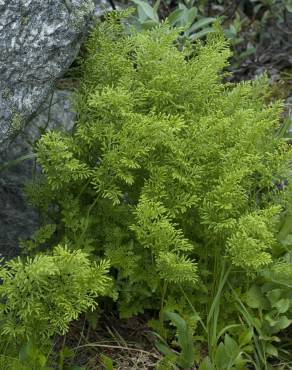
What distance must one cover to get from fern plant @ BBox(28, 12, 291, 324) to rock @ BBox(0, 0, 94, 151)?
137mm

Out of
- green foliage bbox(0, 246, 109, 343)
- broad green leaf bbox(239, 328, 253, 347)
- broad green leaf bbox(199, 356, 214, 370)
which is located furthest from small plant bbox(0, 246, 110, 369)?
broad green leaf bbox(239, 328, 253, 347)

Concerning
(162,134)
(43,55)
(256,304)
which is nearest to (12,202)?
(43,55)

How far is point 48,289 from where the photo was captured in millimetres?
2297

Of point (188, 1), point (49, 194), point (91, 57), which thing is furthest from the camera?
point (188, 1)

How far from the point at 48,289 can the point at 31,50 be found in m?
0.95

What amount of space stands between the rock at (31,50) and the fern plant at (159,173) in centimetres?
14

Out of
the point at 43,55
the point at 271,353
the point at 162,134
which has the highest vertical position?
the point at 43,55

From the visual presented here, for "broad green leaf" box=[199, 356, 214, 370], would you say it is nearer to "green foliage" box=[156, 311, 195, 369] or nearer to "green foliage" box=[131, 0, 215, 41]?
"green foliage" box=[156, 311, 195, 369]

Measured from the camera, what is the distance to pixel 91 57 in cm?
294

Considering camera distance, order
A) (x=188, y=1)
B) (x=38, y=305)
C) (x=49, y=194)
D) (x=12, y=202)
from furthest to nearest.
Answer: (x=188, y=1) → (x=12, y=202) → (x=49, y=194) → (x=38, y=305)

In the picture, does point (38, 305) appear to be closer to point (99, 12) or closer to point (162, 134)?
point (162, 134)

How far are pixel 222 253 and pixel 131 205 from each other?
0.40 meters

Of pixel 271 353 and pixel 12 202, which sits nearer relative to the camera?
pixel 271 353

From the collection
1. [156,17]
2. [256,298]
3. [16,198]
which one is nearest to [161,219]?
[256,298]
